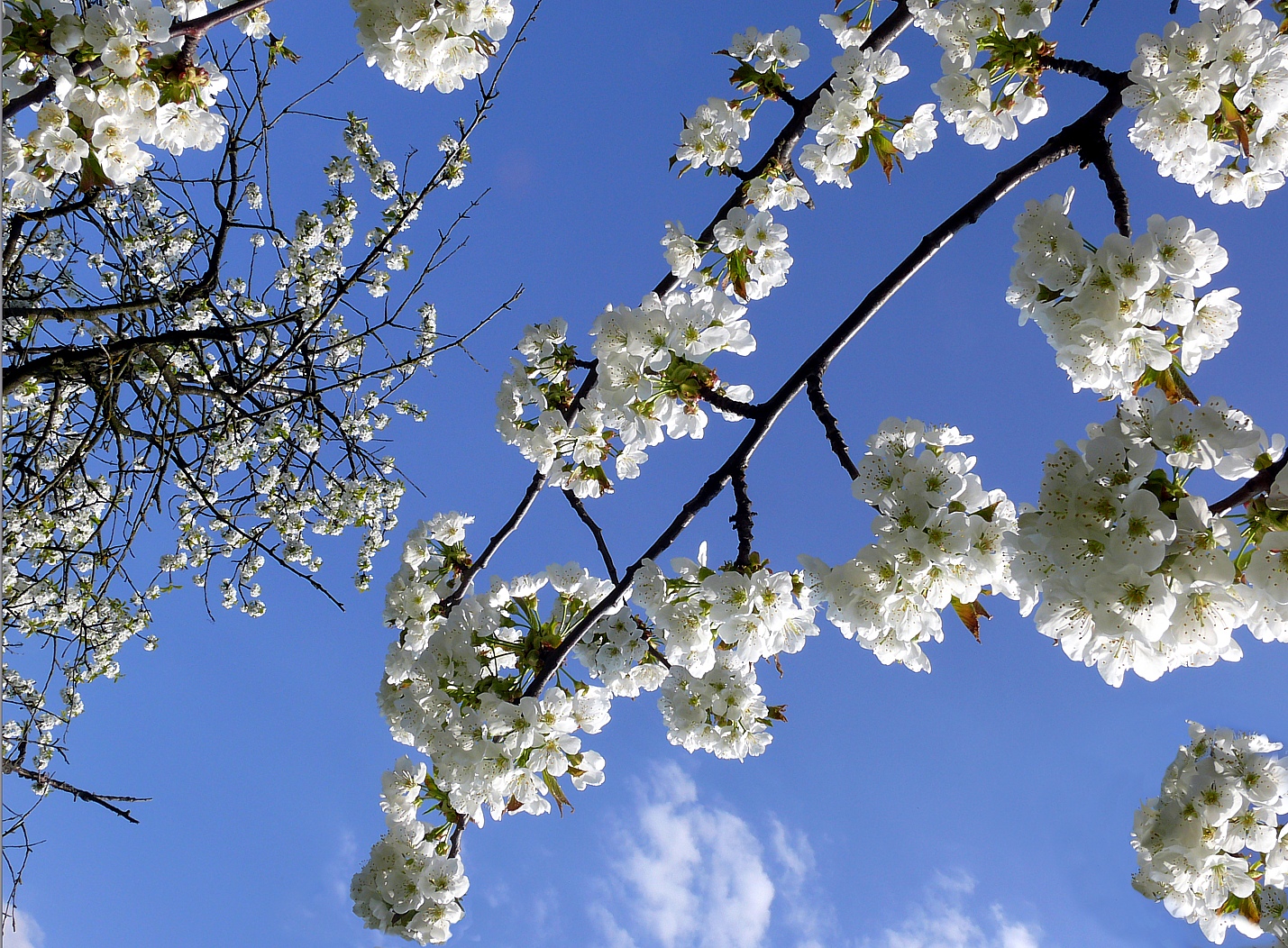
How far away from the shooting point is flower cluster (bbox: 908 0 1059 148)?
7.05 ft

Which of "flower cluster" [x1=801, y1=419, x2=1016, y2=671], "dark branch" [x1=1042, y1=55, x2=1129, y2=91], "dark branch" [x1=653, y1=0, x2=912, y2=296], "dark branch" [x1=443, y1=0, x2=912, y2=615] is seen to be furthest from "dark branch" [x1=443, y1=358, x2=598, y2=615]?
"dark branch" [x1=1042, y1=55, x2=1129, y2=91]

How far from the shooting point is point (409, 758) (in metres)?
2.83

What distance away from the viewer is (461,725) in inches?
94.5

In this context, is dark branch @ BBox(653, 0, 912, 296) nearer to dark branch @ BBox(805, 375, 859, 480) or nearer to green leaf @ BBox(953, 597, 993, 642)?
dark branch @ BBox(805, 375, 859, 480)

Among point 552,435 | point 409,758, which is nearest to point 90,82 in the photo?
point 552,435

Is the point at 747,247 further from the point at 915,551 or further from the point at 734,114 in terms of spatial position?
the point at 915,551

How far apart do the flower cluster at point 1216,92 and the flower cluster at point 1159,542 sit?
0.97 metres

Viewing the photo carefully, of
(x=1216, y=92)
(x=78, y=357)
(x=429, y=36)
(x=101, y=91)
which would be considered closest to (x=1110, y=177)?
(x=1216, y=92)

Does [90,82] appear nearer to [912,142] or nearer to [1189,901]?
[912,142]

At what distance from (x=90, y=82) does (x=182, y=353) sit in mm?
4034

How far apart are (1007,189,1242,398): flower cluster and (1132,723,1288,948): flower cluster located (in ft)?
3.78

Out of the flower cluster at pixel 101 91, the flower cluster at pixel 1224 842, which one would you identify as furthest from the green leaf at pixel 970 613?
the flower cluster at pixel 101 91

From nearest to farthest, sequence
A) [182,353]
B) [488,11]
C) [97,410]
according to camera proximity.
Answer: [488,11], [97,410], [182,353]

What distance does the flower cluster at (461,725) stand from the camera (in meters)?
2.34
